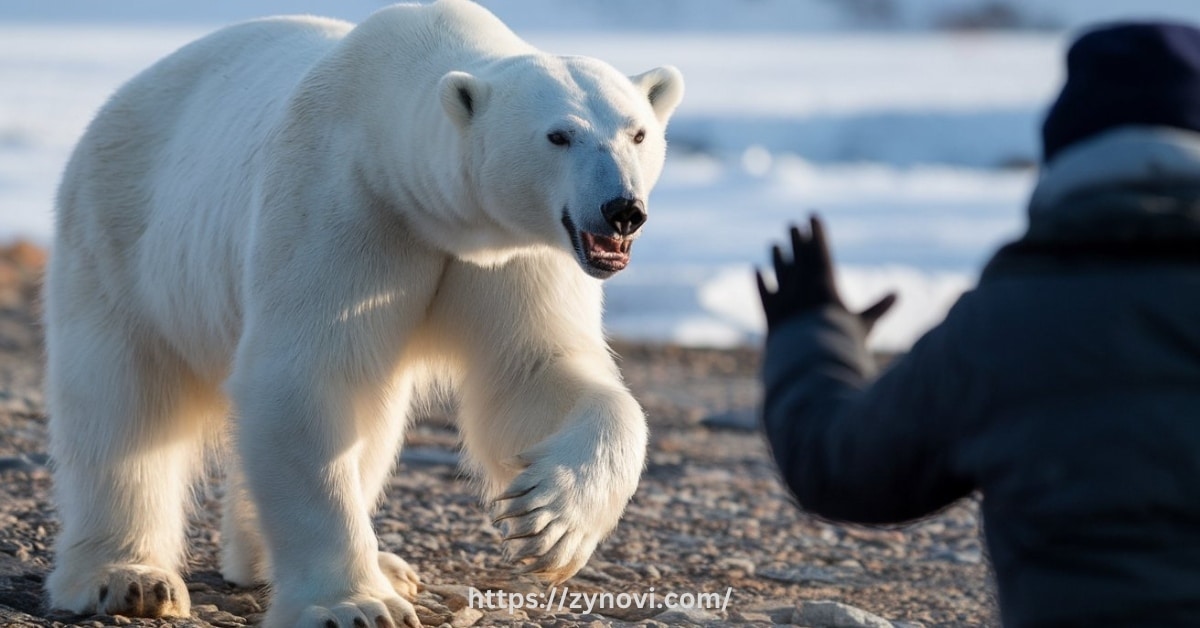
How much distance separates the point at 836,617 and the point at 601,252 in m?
1.00

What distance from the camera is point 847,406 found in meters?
1.74

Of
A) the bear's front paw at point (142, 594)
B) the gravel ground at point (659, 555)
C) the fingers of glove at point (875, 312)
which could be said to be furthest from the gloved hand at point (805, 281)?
the bear's front paw at point (142, 594)

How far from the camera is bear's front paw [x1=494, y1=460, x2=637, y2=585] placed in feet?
8.55

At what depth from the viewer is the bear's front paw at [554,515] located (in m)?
2.61

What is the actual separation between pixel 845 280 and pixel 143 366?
414 inches

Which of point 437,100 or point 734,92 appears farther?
point 734,92

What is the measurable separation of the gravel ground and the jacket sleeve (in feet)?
4.45

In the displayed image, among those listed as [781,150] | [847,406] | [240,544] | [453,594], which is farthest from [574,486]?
[781,150]

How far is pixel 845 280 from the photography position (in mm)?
13445

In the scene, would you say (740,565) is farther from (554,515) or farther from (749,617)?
(554,515)

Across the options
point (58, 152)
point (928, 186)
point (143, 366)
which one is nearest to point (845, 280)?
point (143, 366)

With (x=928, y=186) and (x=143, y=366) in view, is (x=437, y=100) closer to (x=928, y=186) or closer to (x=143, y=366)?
(x=143, y=366)

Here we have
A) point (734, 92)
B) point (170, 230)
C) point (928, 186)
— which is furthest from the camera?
point (734, 92)

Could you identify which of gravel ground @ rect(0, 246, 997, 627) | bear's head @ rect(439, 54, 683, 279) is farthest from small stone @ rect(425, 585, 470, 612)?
bear's head @ rect(439, 54, 683, 279)
